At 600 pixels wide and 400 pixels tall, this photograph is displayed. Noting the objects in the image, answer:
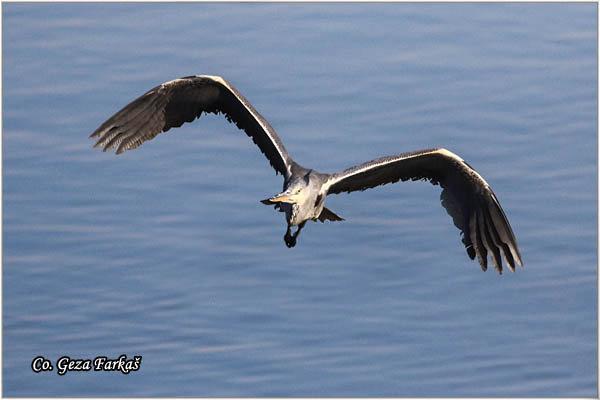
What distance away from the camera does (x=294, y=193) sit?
14.9m

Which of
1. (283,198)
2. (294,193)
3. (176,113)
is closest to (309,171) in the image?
(294,193)

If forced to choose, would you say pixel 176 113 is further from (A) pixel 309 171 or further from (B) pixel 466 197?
(B) pixel 466 197

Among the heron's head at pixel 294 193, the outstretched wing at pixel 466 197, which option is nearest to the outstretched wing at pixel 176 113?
the heron's head at pixel 294 193

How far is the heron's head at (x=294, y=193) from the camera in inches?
585

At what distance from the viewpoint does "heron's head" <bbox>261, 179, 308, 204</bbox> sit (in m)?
14.9

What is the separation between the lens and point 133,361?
17.4 m

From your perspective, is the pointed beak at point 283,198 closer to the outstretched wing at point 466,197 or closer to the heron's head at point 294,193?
the heron's head at point 294,193

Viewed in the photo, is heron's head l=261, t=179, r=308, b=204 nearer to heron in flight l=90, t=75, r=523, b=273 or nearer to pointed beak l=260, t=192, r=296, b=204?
pointed beak l=260, t=192, r=296, b=204

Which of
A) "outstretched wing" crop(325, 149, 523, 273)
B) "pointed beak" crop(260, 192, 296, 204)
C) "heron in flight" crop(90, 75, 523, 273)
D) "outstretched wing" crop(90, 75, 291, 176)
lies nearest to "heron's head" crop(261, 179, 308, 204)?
"pointed beak" crop(260, 192, 296, 204)

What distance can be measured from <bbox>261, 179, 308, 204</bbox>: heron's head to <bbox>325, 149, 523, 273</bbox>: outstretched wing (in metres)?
0.63

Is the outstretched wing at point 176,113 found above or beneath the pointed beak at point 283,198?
above

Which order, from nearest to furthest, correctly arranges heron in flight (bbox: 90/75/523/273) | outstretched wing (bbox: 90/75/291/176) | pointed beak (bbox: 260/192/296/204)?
pointed beak (bbox: 260/192/296/204) < heron in flight (bbox: 90/75/523/273) < outstretched wing (bbox: 90/75/291/176)

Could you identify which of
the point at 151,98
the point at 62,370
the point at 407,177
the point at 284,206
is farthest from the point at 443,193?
the point at 62,370

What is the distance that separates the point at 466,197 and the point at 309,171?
5.68 feet
